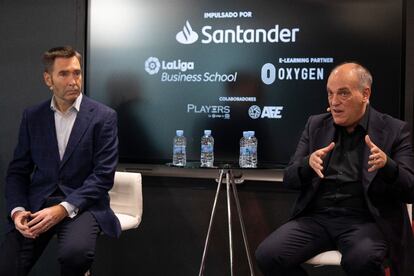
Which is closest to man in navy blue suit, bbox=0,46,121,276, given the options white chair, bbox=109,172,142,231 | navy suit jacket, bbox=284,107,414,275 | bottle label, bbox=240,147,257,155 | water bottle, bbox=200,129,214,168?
white chair, bbox=109,172,142,231

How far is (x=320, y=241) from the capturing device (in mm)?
3135

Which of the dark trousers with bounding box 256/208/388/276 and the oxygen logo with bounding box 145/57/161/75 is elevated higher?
the oxygen logo with bounding box 145/57/161/75

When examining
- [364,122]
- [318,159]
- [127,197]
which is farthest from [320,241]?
[127,197]

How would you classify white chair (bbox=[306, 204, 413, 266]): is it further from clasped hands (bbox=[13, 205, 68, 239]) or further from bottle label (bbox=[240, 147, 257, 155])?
clasped hands (bbox=[13, 205, 68, 239])

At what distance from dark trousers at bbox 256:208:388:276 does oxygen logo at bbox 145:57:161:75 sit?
1642 mm

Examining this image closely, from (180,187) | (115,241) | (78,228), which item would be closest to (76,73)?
(78,228)

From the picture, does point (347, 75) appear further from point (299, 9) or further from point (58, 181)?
point (58, 181)

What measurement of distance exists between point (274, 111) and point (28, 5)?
6.86 ft

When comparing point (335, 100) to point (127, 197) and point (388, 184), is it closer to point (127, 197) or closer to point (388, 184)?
point (388, 184)

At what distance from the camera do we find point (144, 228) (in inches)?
172

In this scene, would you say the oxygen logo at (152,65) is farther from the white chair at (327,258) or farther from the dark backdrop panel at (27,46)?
the white chair at (327,258)

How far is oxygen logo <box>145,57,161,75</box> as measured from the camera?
168 inches

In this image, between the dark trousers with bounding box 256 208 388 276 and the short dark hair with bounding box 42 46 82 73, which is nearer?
the dark trousers with bounding box 256 208 388 276

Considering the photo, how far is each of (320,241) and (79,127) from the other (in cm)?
149
